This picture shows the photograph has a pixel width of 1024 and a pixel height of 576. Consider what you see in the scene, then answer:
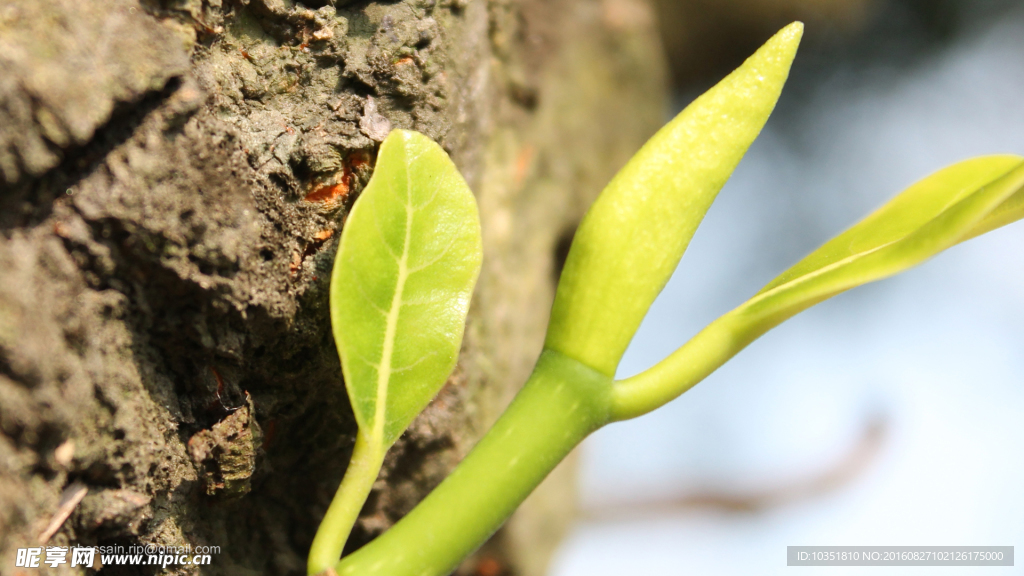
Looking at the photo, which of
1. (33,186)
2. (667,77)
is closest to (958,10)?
(667,77)

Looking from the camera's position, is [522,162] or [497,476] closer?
[497,476]

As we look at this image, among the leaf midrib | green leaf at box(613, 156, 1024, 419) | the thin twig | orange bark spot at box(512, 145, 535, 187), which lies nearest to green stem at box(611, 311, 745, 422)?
green leaf at box(613, 156, 1024, 419)

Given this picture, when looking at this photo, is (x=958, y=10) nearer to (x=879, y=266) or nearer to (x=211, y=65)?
(x=879, y=266)

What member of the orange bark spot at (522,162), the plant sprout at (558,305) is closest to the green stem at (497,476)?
the plant sprout at (558,305)

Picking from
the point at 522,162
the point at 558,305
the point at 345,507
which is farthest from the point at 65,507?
the point at 522,162

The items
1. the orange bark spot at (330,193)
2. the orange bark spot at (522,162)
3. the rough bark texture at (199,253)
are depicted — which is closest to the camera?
the rough bark texture at (199,253)

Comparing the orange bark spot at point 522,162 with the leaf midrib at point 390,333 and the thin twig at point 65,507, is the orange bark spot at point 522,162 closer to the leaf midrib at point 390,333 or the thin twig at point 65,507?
the leaf midrib at point 390,333

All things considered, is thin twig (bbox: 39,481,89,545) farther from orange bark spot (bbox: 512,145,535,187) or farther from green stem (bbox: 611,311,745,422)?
orange bark spot (bbox: 512,145,535,187)

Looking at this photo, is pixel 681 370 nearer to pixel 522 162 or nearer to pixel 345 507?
pixel 345 507

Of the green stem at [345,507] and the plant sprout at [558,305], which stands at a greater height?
the plant sprout at [558,305]
